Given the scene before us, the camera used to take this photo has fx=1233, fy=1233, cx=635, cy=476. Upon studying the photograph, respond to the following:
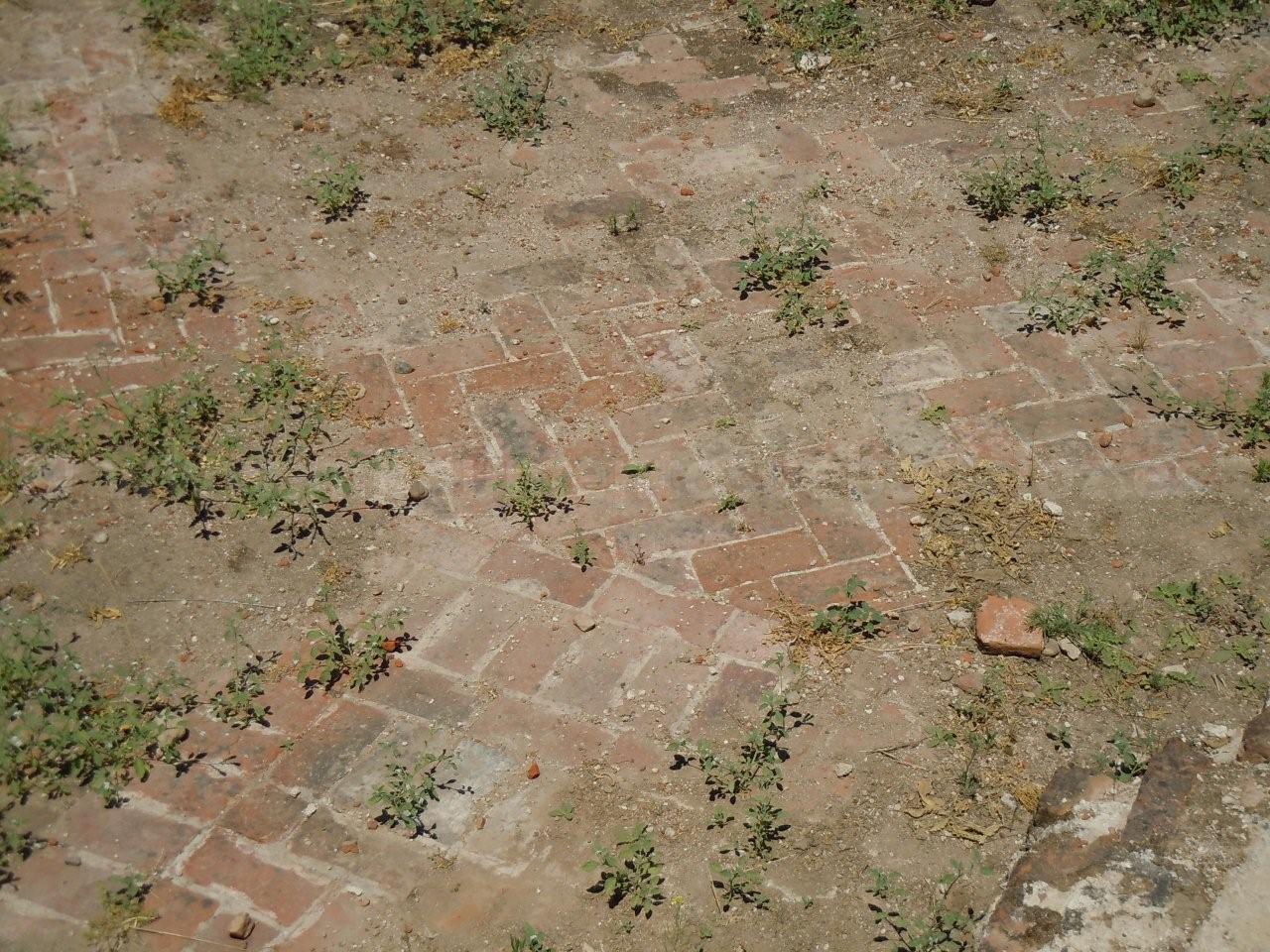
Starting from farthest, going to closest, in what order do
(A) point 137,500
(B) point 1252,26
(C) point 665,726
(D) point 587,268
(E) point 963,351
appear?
(B) point 1252,26 < (D) point 587,268 < (E) point 963,351 < (A) point 137,500 < (C) point 665,726

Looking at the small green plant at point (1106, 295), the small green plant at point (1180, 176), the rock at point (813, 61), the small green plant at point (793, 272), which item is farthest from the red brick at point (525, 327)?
the small green plant at point (1180, 176)

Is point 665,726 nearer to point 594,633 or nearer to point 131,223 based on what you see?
point 594,633

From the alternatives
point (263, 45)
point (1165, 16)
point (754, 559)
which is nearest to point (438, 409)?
point (754, 559)

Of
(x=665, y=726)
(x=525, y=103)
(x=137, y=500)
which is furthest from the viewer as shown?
(x=525, y=103)

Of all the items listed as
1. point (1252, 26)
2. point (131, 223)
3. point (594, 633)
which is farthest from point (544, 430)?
point (1252, 26)

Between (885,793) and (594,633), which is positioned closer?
(885,793)

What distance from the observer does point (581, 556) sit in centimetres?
462

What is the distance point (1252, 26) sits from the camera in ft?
24.8

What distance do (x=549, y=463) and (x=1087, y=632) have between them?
214cm

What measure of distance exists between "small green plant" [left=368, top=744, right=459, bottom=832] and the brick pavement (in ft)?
0.22

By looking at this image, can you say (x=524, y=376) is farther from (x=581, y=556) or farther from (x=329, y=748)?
(x=329, y=748)

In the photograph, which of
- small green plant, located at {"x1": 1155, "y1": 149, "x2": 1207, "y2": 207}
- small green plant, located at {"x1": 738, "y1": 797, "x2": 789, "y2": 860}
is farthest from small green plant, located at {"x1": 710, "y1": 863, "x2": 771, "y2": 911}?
small green plant, located at {"x1": 1155, "y1": 149, "x2": 1207, "y2": 207}

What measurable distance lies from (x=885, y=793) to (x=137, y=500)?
3.04 m

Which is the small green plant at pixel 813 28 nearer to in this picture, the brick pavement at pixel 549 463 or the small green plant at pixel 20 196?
the brick pavement at pixel 549 463
